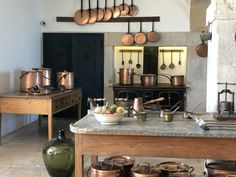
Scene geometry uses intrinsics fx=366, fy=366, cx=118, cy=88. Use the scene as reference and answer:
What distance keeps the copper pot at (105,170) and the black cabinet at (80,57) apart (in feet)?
14.0

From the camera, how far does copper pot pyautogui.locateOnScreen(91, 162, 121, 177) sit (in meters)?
3.14

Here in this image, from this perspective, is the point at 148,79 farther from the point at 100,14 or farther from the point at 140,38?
the point at 100,14

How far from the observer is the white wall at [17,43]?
5.90 m

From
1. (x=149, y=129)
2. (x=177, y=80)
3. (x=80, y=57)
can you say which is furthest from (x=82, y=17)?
(x=149, y=129)

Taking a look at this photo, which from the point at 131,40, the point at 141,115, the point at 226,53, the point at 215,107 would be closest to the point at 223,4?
the point at 226,53

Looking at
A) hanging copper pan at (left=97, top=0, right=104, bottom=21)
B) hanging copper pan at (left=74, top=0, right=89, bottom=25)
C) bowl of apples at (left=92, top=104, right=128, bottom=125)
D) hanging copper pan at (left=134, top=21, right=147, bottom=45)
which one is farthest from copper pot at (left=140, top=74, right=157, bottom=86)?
bowl of apples at (left=92, top=104, right=128, bottom=125)

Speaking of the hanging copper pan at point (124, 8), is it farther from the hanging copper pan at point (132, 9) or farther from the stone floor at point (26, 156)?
the stone floor at point (26, 156)

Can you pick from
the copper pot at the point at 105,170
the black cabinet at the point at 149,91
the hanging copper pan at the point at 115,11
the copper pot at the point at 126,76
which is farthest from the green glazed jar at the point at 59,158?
the hanging copper pan at the point at 115,11

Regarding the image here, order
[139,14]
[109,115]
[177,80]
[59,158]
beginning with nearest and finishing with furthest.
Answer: [109,115] → [59,158] → [177,80] → [139,14]

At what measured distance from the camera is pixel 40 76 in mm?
5922

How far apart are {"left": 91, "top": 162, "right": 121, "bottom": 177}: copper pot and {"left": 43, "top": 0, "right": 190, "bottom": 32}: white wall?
445 centimetres

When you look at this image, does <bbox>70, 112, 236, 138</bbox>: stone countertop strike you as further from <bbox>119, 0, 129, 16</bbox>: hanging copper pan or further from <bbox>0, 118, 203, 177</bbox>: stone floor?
<bbox>119, 0, 129, 16</bbox>: hanging copper pan

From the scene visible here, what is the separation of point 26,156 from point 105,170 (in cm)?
201

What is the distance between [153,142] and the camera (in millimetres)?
2848
